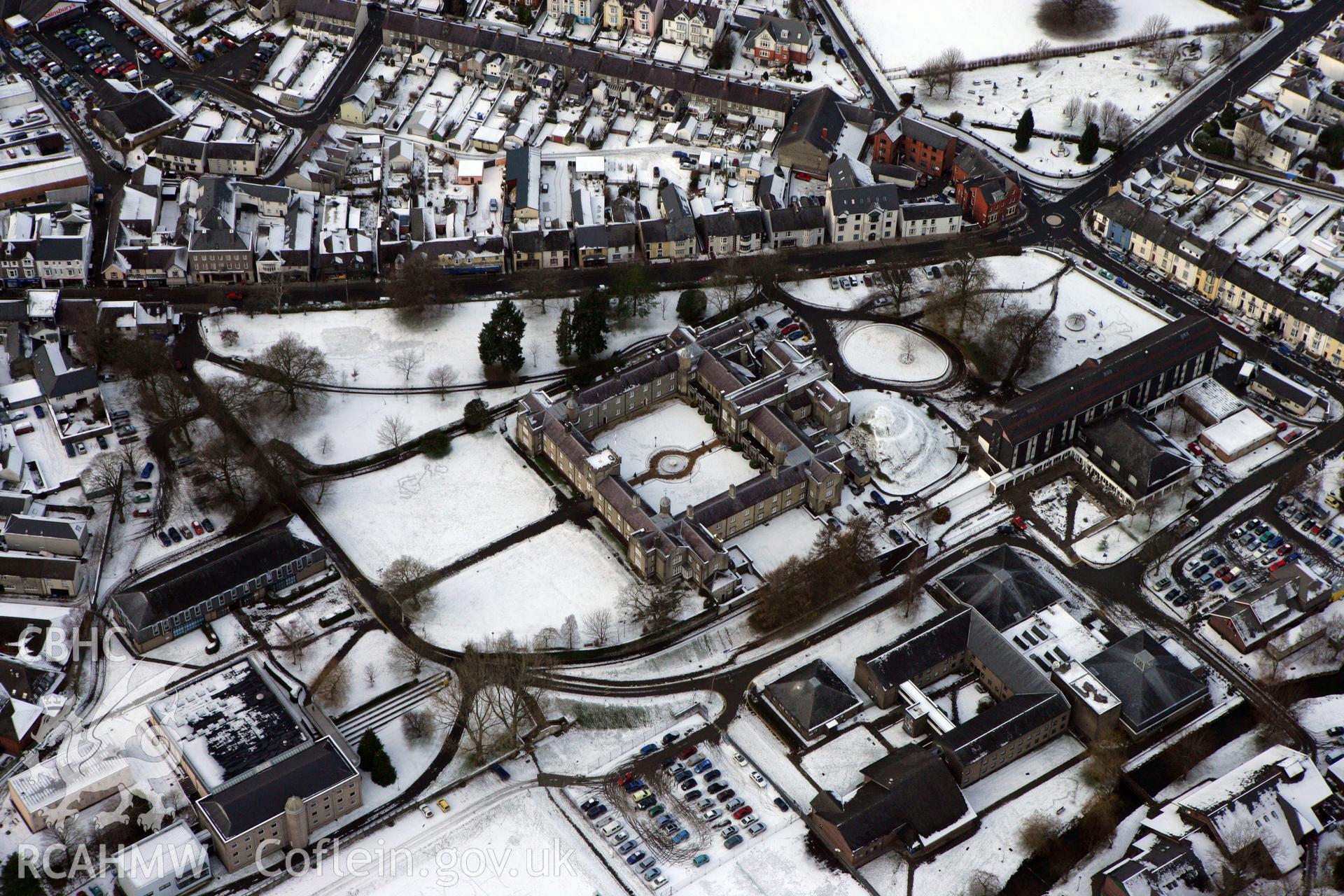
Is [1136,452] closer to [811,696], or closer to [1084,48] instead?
[811,696]

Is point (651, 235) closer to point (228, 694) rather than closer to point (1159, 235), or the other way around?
point (1159, 235)

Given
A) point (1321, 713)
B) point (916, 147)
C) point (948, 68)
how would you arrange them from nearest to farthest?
point (1321, 713)
point (916, 147)
point (948, 68)

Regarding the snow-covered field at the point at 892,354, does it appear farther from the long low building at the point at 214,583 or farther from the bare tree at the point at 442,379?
the long low building at the point at 214,583

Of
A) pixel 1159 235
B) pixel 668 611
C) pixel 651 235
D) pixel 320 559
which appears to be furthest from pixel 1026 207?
pixel 320 559

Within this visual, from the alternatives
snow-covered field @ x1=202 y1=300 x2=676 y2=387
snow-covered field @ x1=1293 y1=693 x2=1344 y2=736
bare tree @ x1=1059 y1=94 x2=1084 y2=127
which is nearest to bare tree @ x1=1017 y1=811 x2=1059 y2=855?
snow-covered field @ x1=1293 y1=693 x2=1344 y2=736

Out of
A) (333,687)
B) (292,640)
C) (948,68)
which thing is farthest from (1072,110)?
(333,687)

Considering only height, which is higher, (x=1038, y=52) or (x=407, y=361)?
(x=1038, y=52)

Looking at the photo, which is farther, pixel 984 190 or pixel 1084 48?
pixel 1084 48
